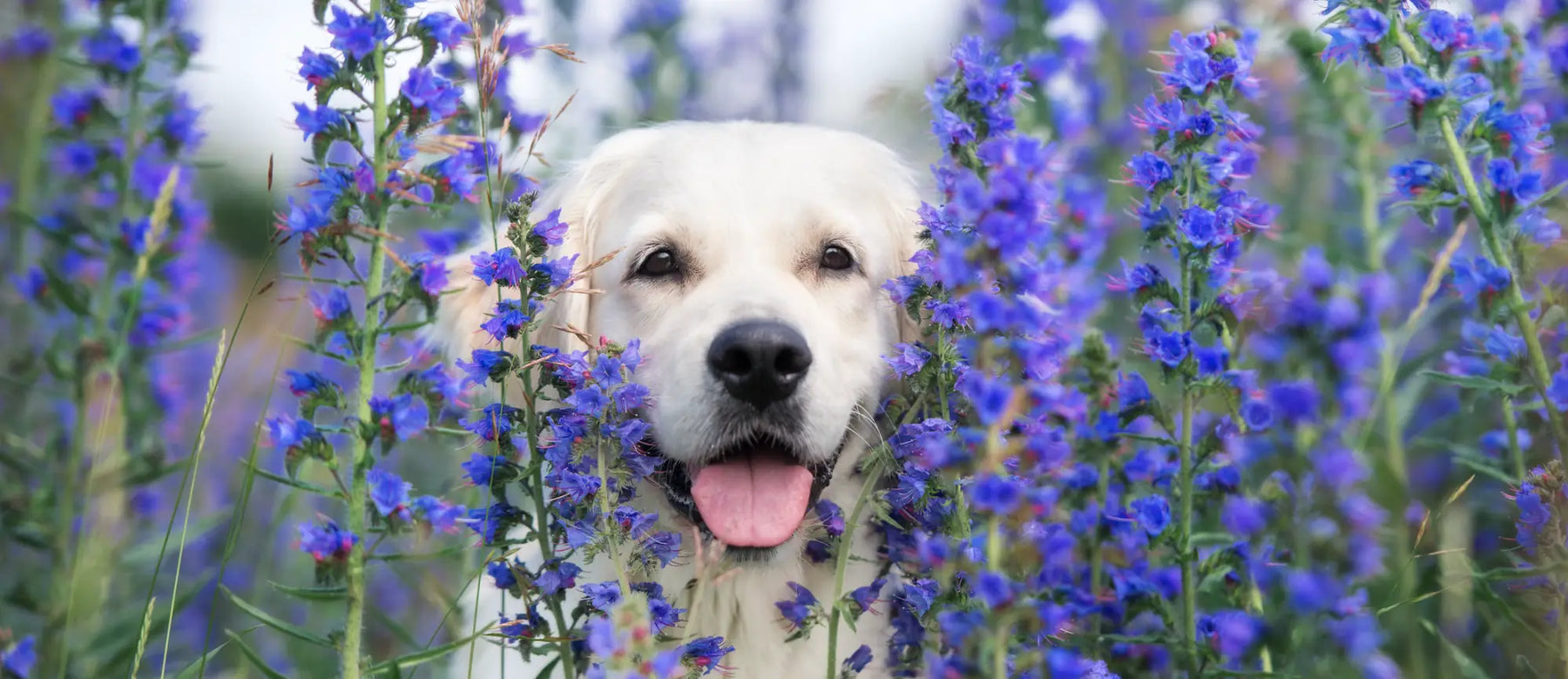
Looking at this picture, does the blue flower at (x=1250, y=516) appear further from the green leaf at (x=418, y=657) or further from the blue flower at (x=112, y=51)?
the blue flower at (x=112, y=51)

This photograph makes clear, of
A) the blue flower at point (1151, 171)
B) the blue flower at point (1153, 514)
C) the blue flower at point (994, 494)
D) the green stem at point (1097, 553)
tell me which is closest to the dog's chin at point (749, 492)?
the green stem at point (1097, 553)

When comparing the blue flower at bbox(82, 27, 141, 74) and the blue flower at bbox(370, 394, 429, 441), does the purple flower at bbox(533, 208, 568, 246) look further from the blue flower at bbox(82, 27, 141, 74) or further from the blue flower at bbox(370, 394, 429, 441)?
the blue flower at bbox(82, 27, 141, 74)

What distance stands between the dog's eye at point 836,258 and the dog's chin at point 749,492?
1.48 feet

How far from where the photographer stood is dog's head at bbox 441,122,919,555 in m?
2.24

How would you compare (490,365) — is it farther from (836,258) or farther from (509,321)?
(836,258)

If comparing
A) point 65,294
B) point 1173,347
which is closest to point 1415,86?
point 1173,347

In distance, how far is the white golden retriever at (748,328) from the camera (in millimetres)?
2248

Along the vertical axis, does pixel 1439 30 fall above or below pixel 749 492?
above

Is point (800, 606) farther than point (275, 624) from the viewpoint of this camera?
Yes

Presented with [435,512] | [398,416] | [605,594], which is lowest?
[605,594]

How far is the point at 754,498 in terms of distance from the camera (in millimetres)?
2301

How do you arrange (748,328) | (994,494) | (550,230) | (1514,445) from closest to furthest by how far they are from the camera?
(994,494) → (550,230) → (748,328) → (1514,445)

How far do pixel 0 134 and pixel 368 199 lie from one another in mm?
2984

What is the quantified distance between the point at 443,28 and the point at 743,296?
0.79m
